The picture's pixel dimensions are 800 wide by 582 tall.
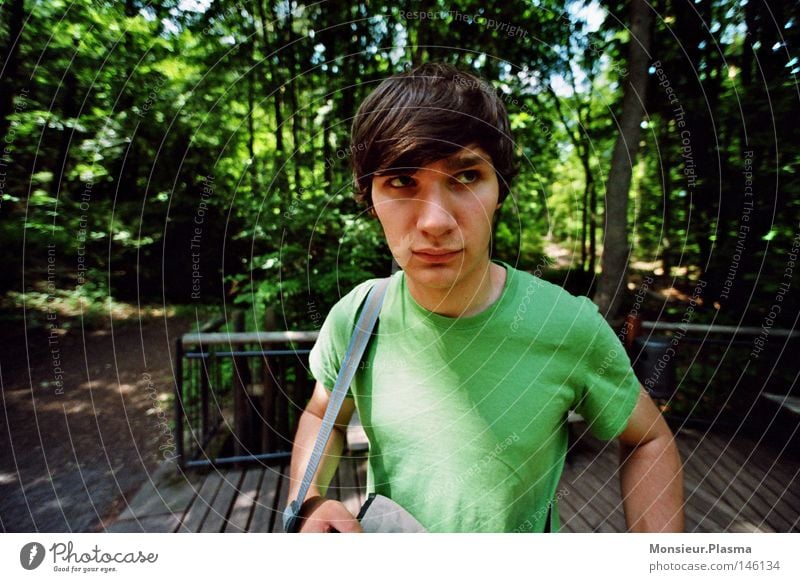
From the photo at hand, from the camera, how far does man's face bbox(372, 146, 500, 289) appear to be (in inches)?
19.1

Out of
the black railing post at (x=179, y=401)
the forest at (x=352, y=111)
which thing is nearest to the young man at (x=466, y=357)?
the forest at (x=352, y=111)

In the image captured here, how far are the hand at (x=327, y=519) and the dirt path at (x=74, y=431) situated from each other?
0.46 meters

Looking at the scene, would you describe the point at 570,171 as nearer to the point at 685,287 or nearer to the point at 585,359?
the point at 685,287

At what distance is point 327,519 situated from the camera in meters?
0.58

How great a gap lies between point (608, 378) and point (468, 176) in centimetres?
33

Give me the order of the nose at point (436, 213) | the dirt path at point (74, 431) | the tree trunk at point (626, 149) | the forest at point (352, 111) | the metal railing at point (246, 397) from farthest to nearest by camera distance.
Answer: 1. the metal railing at point (246, 397)
2. the dirt path at point (74, 431)
3. the tree trunk at point (626, 149)
4. the forest at point (352, 111)
5. the nose at point (436, 213)

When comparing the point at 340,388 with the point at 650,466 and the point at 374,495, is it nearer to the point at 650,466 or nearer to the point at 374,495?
the point at 374,495

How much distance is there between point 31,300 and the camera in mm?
Answer: 836

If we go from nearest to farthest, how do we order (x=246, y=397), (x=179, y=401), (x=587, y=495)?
1. (x=179, y=401)
2. (x=587, y=495)
3. (x=246, y=397)

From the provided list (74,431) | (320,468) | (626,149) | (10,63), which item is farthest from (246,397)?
(626,149)

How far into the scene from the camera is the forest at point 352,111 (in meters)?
0.75

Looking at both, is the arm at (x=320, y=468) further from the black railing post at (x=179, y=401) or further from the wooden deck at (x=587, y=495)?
the black railing post at (x=179, y=401)
